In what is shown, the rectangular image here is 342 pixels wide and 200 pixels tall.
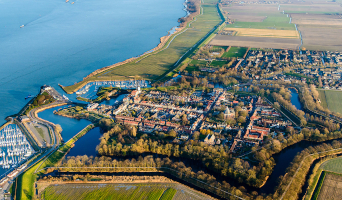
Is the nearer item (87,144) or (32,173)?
(32,173)

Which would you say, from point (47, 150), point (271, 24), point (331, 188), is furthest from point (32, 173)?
point (271, 24)

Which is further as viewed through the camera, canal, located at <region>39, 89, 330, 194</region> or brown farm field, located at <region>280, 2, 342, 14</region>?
brown farm field, located at <region>280, 2, 342, 14</region>

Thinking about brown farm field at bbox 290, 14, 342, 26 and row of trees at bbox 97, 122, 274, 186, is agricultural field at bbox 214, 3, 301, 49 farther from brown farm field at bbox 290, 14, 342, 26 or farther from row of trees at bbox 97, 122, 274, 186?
row of trees at bbox 97, 122, 274, 186

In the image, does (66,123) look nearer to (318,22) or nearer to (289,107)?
(289,107)

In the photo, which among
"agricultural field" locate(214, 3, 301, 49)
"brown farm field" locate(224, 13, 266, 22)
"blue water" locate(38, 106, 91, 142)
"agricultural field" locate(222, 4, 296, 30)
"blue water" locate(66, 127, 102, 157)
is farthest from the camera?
"brown farm field" locate(224, 13, 266, 22)

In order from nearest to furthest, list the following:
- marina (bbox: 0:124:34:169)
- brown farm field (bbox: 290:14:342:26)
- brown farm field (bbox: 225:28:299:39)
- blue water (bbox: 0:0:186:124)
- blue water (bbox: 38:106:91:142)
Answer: marina (bbox: 0:124:34:169), blue water (bbox: 38:106:91:142), blue water (bbox: 0:0:186:124), brown farm field (bbox: 225:28:299:39), brown farm field (bbox: 290:14:342:26)

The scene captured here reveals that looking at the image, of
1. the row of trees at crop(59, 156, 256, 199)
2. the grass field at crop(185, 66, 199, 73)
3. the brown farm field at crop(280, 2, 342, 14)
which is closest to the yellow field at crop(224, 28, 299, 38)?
the grass field at crop(185, 66, 199, 73)

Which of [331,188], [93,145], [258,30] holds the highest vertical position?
[258,30]
